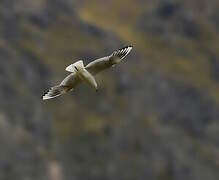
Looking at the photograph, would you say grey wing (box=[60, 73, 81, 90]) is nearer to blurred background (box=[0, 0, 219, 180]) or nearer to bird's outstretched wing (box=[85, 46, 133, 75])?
bird's outstretched wing (box=[85, 46, 133, 75])

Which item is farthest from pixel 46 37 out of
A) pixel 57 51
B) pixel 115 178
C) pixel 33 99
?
pixel 115 178

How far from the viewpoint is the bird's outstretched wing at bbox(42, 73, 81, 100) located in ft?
63.8

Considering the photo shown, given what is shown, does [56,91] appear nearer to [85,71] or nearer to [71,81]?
[71,81]

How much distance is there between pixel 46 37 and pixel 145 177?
130 feet

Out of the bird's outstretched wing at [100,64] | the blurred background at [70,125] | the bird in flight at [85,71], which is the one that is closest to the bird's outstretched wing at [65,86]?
the bird in flight at [85,71]

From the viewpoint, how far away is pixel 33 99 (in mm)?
172000

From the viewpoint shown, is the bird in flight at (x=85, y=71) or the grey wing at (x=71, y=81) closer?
the bird in flight at (x=85, y=71)

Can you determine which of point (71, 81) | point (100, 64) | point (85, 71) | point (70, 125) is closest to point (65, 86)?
point (71, 81)

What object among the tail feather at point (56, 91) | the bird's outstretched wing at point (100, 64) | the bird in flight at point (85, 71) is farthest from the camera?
the tail feather at point (56, 91)

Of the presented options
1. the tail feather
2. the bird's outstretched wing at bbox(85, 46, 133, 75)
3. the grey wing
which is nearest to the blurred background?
the tail feather

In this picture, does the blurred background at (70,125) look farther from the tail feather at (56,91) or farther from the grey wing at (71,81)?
the grey wing at (71,81)

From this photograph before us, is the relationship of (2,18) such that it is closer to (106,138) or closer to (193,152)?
(106,138)

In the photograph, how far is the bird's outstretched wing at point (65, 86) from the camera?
1945 cm

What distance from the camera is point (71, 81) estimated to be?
19641 millimetres
